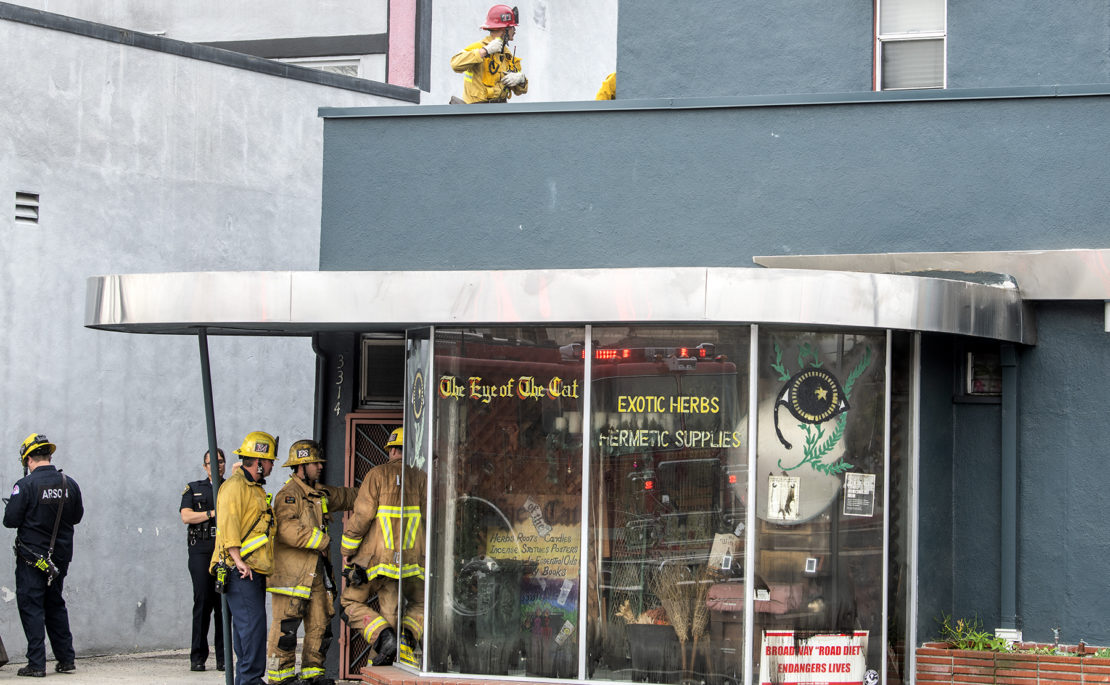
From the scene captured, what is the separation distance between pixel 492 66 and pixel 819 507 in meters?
4.91

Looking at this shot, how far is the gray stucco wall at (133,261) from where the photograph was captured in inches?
531

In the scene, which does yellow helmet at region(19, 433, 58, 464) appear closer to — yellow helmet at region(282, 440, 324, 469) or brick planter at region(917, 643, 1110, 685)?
yellow helmet at region(282, 440, 324, 469)

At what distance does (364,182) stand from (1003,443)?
514 centimetres

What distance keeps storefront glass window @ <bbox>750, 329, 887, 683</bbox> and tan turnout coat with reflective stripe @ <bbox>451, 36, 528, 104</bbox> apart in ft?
13.0

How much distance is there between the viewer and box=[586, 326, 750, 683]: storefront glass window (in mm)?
9406

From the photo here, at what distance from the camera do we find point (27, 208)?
13.5 metres

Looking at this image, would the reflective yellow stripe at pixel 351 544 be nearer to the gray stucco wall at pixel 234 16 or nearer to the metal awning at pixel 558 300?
the metal awning at pixel 558 300

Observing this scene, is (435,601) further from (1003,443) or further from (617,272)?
(1003,443)

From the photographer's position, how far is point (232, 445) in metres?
15.1

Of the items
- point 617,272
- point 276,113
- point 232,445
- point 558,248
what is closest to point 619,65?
point 558,248

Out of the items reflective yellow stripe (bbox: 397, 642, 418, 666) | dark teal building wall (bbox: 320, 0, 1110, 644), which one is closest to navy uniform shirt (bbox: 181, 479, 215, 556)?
dark teal building wall (bbox: 320, 0, 1110, 644)

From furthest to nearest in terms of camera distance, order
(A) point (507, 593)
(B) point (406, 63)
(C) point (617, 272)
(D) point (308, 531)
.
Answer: (B) point (406, 63)
(D) point (308, 531)
(A) point (507, 593)
(C) point (617, 272)

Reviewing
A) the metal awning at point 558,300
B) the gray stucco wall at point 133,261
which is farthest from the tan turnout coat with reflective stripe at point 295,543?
the gray stucco wall at point 133,261

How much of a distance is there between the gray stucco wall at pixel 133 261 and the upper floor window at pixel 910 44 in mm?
6661
